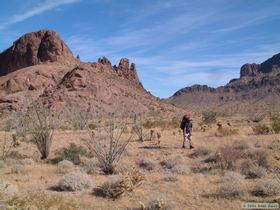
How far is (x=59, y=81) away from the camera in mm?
75875

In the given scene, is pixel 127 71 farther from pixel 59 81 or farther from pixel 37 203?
pixel 37 203

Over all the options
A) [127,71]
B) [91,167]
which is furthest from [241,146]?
[127,71]

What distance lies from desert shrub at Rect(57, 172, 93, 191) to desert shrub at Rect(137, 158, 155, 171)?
322cm

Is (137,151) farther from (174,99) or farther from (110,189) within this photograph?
(174,99)

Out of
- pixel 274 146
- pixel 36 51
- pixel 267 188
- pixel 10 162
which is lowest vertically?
pixel 267 188

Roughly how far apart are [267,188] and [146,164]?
540cm

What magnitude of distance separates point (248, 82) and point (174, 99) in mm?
42238

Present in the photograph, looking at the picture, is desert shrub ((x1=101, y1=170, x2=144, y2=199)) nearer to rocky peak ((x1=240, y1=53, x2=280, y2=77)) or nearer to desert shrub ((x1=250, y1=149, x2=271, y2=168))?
desert shrub ((x1=250, y1=149, x2=271, y2=168))

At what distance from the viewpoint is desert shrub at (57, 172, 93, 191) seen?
9.59 m

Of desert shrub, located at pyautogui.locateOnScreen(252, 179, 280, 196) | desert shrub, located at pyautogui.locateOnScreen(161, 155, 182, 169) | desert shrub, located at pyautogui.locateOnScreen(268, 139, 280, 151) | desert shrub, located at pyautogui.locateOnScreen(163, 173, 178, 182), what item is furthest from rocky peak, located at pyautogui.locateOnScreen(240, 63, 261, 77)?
desert shrub, located at pyautogui.locateOnScreen(252, 179, 280, 196)

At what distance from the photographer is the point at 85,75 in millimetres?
77438

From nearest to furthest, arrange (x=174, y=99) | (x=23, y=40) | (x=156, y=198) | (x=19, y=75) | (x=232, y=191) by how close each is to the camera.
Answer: (x=156, y=198)
(x=232, y=191)
(x=19, y=75)
(x=23, y=40)
(x=174, y=99)

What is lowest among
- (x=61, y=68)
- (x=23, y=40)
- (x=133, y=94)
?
(x=133, y=94)

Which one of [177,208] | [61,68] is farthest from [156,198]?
[61,68]
